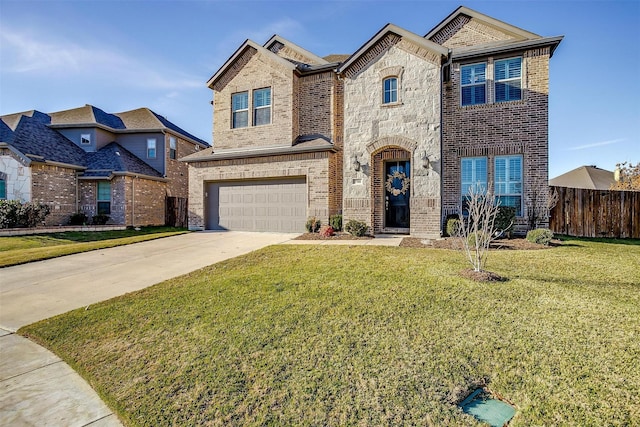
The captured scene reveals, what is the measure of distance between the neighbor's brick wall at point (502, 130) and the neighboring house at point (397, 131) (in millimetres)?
37

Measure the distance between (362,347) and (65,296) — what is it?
5534 millimetres

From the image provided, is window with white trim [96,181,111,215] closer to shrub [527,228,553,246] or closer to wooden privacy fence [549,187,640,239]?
shrub [527,228,553,246]

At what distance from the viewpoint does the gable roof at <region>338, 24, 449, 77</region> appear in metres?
10.7

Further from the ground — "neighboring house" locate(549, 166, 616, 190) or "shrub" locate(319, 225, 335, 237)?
"neighboring house" locate(549, 166, 616, 190)

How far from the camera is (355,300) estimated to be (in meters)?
4.50

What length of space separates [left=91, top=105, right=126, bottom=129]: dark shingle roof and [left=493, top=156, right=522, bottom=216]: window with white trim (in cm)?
2255

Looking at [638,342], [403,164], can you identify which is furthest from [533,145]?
[638,342]

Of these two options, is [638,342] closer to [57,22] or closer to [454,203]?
[454,203]

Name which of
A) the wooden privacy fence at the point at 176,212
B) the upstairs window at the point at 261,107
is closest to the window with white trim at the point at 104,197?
the wooden privacy fence at the point at 176,212

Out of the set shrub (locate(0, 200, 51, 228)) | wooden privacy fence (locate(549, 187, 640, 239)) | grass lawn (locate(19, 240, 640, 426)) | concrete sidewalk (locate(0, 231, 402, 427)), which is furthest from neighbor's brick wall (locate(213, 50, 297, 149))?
Result: wooden privacy fence (locate(549, 187, 640, 239))

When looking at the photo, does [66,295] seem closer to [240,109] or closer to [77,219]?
[240,109]

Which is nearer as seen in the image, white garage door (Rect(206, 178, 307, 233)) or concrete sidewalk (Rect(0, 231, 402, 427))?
concrete sidewalk (Rect(0, 231, 402, 427))

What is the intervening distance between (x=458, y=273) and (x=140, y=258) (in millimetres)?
8153

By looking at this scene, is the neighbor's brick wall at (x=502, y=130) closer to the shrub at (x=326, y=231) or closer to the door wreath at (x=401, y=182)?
the door wreath at (x=401, y=182)
